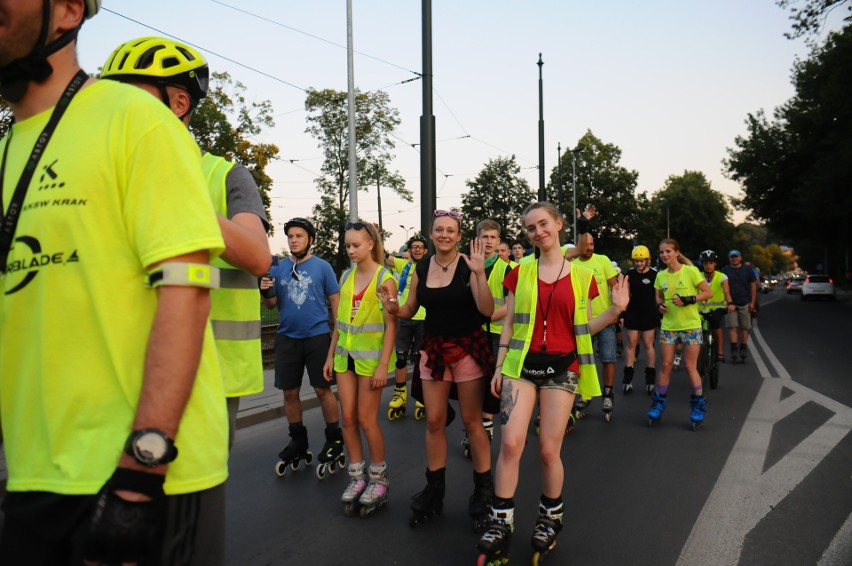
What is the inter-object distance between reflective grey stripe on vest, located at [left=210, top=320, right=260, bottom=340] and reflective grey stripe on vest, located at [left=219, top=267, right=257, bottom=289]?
0.50ft

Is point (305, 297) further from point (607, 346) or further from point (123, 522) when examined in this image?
point (123, 522)

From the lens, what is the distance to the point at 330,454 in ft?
18.8

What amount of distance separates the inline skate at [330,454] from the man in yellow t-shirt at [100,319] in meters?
4.36

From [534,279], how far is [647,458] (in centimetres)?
270

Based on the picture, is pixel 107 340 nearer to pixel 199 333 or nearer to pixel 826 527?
pixel 199 333

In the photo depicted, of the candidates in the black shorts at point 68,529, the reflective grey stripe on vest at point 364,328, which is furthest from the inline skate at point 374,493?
the black shorts at point 68,529

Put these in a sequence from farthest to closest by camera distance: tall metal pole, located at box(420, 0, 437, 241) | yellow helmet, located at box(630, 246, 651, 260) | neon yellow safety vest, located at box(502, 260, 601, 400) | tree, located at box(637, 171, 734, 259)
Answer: tree, located at box(637, 171, 734, 259), tall metal pole, located at box(420, 0, 437, 241), yellow helmet, located at box(630, 246, 651, 260), neon yellow safety vest, located at box(502, 260, 601, 400)

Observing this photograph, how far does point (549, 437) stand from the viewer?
3965 millimetres

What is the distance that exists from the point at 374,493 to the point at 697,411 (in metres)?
4.05

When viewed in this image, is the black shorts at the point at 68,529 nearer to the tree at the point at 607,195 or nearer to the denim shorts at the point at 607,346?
the denim shorts at the point at 607,346

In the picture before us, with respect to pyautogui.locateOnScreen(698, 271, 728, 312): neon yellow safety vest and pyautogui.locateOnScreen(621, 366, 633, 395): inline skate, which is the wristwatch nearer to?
pyautogui.locateOnScreen(621, 366, 633, 395): inline skate

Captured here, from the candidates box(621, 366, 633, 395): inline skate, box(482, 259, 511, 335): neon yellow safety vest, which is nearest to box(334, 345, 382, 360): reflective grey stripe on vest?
box(482, 259, 511, 335): neon yellow safety vest

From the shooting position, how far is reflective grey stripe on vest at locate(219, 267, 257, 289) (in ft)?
8.09

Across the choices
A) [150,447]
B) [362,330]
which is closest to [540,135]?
[362,330]
